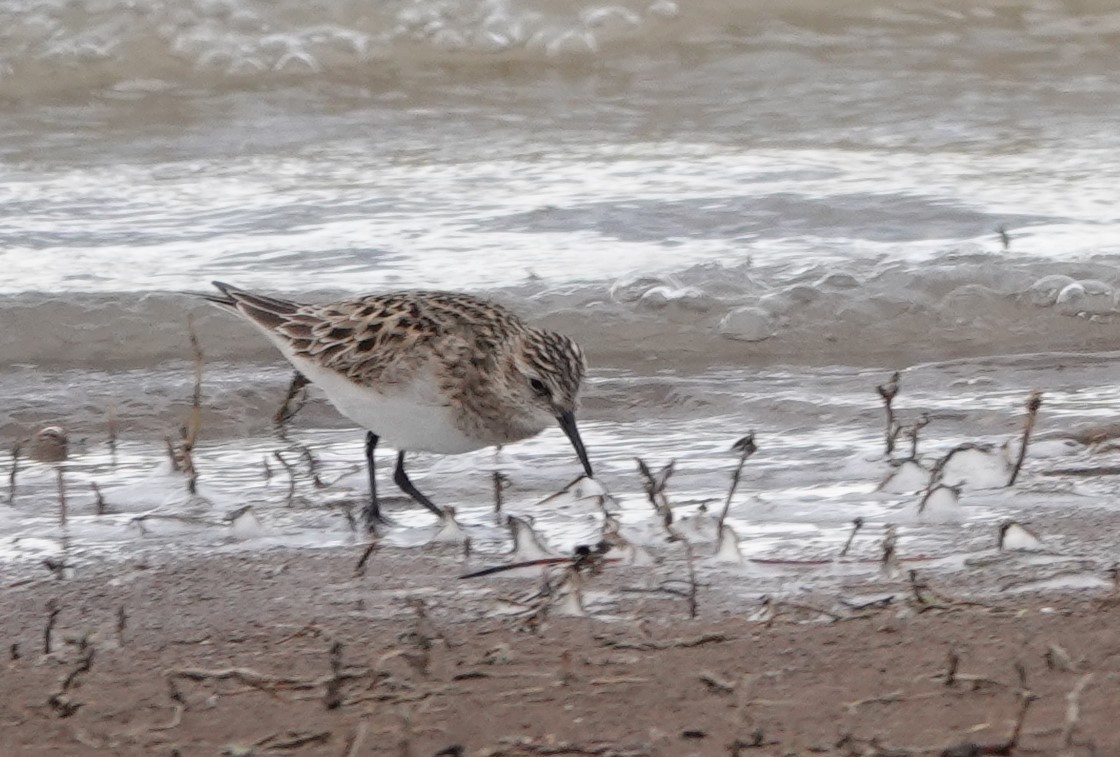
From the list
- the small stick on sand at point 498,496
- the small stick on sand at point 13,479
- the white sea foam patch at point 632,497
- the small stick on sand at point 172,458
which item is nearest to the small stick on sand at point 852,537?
the white sea foam patch at point 632,497

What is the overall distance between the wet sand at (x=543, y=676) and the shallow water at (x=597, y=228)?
0.65 meters

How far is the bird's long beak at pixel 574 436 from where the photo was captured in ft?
18.3

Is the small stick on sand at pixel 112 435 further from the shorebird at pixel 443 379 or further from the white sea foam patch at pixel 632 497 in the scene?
the shorebird at pixel 443 379

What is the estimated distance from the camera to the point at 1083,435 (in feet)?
19.9

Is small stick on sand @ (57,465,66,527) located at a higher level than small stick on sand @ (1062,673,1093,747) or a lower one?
lower

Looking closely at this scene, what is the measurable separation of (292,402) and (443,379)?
142cm

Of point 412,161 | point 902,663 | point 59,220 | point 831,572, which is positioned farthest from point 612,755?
point 412,161

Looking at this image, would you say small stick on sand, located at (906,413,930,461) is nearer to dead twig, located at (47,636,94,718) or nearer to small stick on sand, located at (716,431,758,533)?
small stick on sand, located at (716,431,758,533)

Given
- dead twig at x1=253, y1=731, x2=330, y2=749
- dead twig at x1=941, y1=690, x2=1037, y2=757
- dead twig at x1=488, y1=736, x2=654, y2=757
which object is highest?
dead twig at x1=941, y1=690, x2=1037, y2=757

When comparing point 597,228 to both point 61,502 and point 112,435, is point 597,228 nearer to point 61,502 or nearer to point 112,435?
point 112,435

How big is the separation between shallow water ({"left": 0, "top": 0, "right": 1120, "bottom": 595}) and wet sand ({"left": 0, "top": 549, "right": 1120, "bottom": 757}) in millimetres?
646

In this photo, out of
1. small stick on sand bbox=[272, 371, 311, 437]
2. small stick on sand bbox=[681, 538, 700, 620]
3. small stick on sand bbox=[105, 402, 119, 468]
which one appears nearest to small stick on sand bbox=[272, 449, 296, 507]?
small stick on sand bbox=[272, 371, 311, 437]

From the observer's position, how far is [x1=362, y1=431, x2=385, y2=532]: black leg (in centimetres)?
553

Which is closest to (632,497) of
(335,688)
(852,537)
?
(852,537)
